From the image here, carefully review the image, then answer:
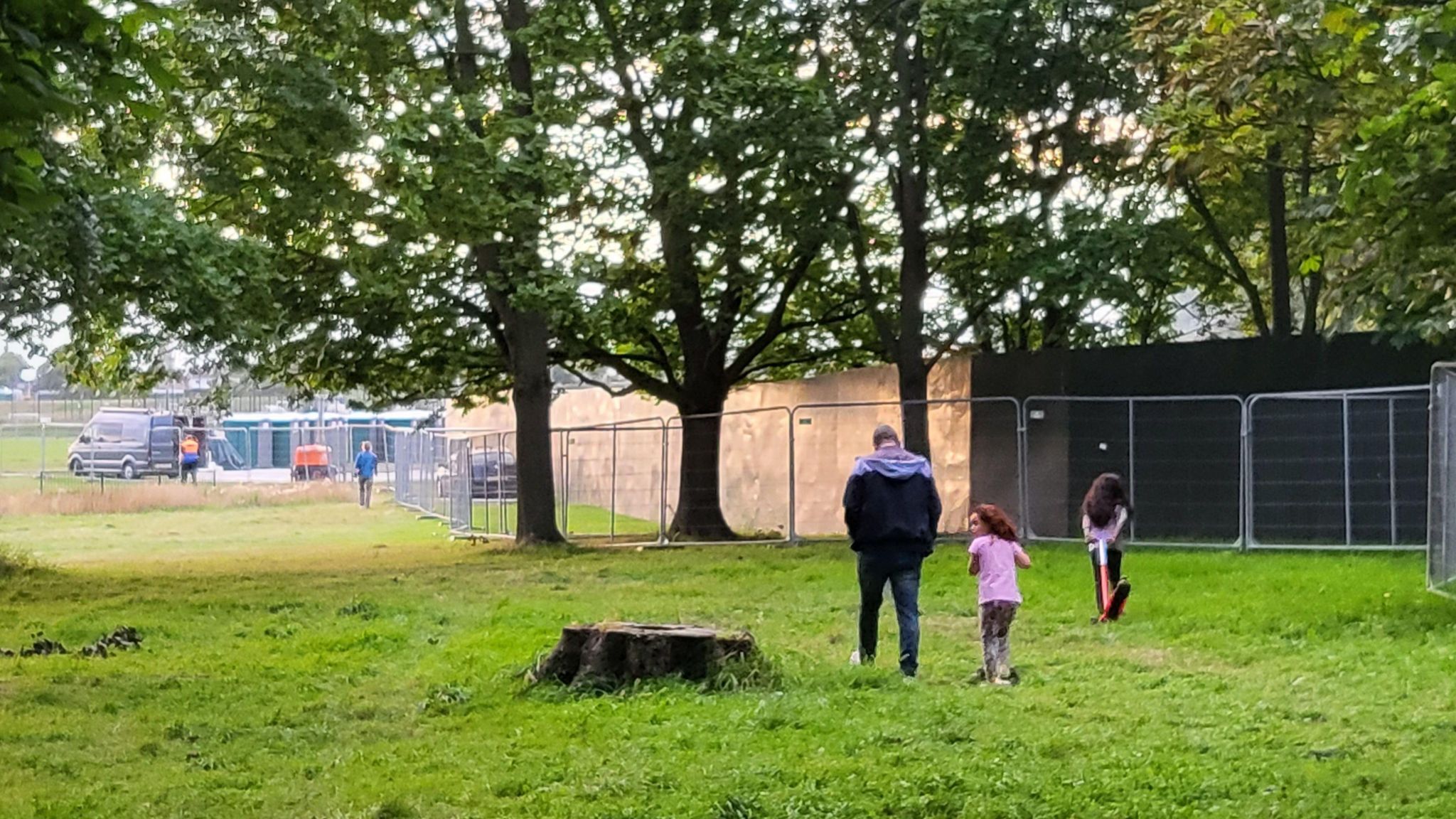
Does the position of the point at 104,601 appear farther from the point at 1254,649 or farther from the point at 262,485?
the point at 262,485

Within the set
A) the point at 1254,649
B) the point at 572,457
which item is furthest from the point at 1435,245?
the point at 572,457

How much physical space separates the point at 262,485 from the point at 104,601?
99.7ft

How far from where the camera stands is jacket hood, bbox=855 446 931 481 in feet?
34.3

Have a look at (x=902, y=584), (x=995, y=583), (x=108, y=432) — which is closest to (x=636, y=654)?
(x=902, y=584)

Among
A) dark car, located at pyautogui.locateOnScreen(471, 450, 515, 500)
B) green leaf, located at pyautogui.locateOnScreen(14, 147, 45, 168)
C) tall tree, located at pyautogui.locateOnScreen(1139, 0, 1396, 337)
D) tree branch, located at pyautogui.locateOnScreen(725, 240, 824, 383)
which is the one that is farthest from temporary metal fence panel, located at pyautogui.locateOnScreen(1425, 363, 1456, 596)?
dark car, located at pyautogui.locateOnScreen(471, 450, 515, 500)

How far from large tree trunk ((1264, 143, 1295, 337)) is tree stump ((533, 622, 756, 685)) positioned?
13584mm

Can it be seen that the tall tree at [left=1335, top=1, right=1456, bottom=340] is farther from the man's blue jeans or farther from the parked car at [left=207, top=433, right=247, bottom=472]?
the parked car at [left=207, top=433, right=247, bottom=472]

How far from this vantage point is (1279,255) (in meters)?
22.2

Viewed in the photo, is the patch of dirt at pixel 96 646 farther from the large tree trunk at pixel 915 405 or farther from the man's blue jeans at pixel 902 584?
the large tree trunk at pixel 915 405

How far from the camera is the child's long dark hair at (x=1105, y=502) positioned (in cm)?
1347

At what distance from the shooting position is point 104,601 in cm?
1695

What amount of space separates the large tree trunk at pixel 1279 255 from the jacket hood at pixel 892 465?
12227mm

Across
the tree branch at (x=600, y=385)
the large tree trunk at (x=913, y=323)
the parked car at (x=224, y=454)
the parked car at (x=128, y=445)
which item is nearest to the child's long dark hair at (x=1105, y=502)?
the large tree trunk at (x=913, y=323)

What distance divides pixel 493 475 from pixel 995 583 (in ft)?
65.6
